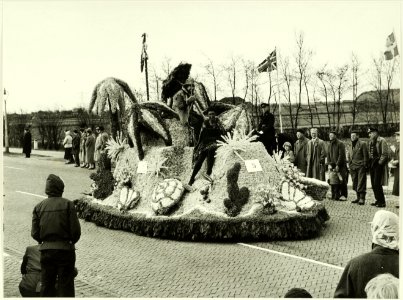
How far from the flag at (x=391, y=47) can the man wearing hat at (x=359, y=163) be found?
5.03m

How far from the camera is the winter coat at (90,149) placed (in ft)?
58.0

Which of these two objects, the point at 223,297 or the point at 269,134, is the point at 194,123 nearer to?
the point at 269,134

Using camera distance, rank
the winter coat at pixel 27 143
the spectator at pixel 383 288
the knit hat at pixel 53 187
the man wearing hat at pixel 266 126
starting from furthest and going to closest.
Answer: the winter coat at pixel 27 143 → the man wearing hat at pixel 266 126 → the knit hat at pixel 53 187 → the spectator at pixel 383 288

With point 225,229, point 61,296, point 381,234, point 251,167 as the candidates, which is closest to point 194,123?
point 251,167

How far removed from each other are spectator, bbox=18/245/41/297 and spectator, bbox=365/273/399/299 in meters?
3.74

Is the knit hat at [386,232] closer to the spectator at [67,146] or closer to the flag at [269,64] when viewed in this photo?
the flag at [269,64]

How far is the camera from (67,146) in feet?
59.7

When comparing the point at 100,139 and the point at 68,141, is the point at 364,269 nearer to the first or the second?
the point at 100,139

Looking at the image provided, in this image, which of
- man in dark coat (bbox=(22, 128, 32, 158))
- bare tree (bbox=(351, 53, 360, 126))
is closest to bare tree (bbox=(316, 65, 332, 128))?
bare tree (bbox=(351, 53, 360, 126))

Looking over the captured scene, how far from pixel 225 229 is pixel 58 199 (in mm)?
4277

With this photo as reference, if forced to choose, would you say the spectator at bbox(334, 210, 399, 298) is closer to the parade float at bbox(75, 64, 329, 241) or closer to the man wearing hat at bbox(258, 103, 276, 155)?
the parade float at bbox(75, 64, 329, 241)

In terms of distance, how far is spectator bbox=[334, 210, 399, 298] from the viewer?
4895 mm

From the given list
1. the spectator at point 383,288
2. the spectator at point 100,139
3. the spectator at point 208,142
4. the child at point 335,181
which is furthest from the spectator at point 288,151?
the spectator at point 383,288

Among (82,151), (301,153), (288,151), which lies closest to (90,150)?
(82,151)
